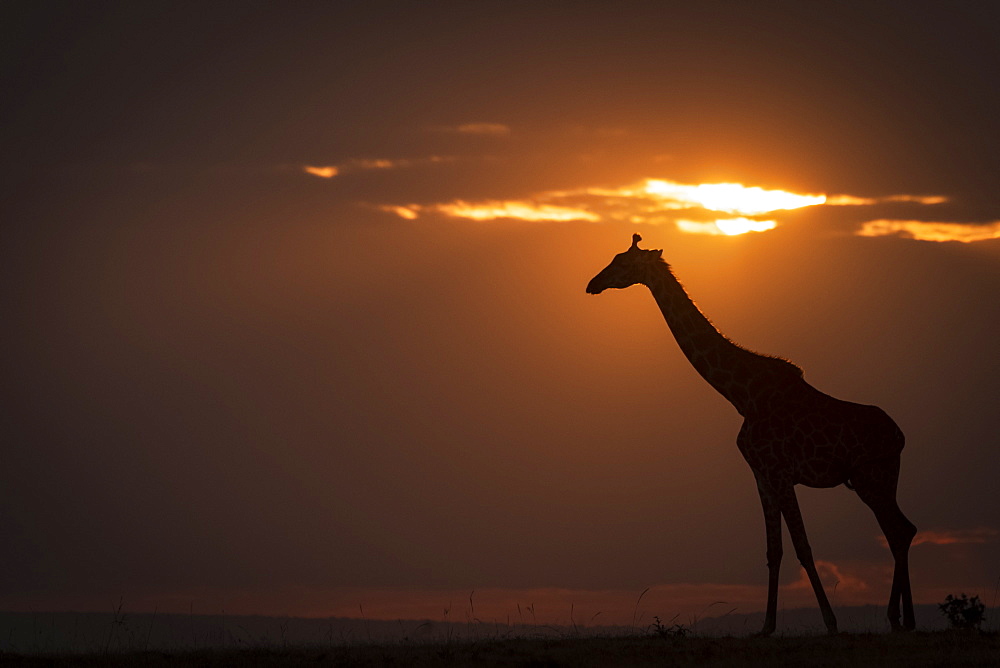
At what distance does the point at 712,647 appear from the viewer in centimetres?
1872

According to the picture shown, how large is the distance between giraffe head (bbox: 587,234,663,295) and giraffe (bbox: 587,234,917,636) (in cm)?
314

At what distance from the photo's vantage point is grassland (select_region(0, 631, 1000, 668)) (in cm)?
1731

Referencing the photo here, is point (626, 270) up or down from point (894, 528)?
up

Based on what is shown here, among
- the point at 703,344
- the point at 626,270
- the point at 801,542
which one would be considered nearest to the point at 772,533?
the point at 801,542

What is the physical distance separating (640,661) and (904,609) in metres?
6.17

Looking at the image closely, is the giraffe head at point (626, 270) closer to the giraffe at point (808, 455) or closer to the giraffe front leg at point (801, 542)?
the giraffe at point (808, 455)

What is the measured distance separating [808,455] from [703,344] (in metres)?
3.52

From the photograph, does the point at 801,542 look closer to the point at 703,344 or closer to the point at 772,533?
the point at 772,533

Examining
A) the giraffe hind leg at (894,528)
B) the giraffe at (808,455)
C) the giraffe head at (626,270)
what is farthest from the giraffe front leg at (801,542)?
the giraffe head at (626,270)

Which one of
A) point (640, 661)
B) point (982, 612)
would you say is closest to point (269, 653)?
point (640, 661)

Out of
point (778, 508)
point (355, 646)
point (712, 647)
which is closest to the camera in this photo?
point (712, 647)

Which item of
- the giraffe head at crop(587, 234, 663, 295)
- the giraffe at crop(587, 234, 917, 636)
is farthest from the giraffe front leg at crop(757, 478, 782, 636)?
the giraffe head at crop(587, 234, 663, 295)

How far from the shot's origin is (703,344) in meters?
23.9

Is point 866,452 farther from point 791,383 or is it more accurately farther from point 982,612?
point 982,612
